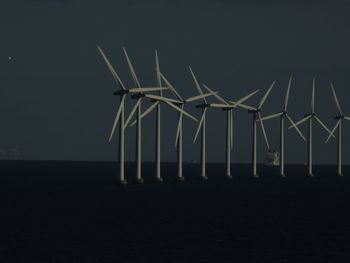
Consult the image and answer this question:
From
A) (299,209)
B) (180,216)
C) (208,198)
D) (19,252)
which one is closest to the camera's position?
(19,252)

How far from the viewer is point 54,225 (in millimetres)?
96125

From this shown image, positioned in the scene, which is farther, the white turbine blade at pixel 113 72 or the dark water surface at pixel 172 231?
the white turbine blade at pixel 113 72

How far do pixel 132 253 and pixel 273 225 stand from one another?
32.9 m

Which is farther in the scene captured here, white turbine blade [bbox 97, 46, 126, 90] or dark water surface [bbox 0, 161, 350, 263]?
white turbine blade [bbox 97, 46, 126, 90]

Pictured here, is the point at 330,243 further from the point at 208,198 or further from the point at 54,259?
the point at 208,198

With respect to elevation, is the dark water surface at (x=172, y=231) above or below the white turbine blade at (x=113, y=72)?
below

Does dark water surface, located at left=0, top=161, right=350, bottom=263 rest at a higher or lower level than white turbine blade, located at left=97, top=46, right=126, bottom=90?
lower

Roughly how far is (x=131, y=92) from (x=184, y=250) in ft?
251

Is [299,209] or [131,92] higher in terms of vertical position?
[131,92]

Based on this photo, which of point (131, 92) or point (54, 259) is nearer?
point (54, 259)

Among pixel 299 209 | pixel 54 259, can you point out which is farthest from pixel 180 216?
pixel 54 259

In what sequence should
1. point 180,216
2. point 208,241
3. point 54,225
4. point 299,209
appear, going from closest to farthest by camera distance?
point 208,241
point 54,225
point 180,216
point 299,209

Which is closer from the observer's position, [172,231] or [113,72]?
[172,231]

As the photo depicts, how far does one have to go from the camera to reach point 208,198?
154 metres
